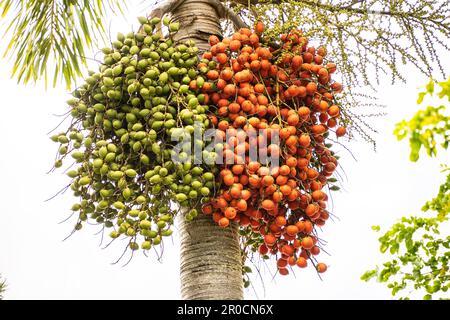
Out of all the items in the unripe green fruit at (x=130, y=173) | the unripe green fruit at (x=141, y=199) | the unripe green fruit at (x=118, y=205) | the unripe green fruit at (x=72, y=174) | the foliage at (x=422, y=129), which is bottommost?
the foliage at (x=422, y=129)

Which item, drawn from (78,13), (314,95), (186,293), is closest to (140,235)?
(186,293)

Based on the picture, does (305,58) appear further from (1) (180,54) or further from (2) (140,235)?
(2) (140,235)

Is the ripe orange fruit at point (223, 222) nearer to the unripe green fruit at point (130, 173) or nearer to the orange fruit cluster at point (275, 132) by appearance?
the orange fruit cluster at point (275, 132)

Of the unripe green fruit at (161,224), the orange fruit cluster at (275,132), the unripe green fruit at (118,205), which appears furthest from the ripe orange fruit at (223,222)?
the unripe green fruit at (118,205)

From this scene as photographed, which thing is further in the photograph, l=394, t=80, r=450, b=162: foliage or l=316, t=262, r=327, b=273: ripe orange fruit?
l=316, t=262, r=327, b=273: ripe orange fruit

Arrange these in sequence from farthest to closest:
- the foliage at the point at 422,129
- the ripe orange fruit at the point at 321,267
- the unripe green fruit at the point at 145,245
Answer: the ripe orange fruit at the point at 321,267, the unripe green fruit at the point at 145,245, the foliage at the point at 422,129

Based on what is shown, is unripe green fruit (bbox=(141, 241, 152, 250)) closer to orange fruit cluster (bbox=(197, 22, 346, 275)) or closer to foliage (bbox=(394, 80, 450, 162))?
orange fruit cluster (bbox=(197, 22, 346, 275))

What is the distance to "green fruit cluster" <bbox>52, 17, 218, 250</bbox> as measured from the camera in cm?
179

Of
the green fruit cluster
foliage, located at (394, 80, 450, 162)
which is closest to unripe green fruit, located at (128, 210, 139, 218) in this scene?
the green fruit cluster

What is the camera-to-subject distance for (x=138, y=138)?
181 centimetres

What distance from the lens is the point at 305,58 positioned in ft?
6.59

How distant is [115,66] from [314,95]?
63 centimetres

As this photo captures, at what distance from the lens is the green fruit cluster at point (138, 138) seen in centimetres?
179
